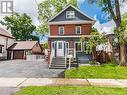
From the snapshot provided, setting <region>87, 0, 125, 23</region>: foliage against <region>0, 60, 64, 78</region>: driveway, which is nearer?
<region>0, 60, 64, 78</region>: driveway

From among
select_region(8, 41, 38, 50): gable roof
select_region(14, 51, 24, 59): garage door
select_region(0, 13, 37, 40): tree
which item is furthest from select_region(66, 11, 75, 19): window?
select_region(0, 13, 37, 40): tree

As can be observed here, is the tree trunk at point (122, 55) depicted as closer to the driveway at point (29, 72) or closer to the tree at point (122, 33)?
the tree at point (122, 33)

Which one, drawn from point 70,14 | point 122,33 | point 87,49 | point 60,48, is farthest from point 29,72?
point 70,14

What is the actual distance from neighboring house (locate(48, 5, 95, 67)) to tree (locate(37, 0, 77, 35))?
56.7 ft

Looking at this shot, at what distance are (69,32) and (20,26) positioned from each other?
42.6m

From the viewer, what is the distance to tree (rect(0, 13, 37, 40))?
7775cm

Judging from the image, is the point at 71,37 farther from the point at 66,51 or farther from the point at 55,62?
the point at 55,62

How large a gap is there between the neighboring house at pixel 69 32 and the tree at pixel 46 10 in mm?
17269

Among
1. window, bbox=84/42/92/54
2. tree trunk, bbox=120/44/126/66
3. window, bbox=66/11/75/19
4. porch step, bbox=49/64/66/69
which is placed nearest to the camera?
porch step, bbox=49/64/66/69

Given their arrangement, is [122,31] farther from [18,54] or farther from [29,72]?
[18,54]

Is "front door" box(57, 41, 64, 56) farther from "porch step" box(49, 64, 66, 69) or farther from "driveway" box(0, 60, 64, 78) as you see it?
"driveway" box(0, 60, 64, 78)

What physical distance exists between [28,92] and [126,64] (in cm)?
2001

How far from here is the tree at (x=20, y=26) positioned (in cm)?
7775

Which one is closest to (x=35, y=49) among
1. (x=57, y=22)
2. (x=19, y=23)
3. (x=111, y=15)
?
(x=19, y=23)
